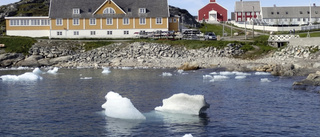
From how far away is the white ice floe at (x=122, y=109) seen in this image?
23594mm

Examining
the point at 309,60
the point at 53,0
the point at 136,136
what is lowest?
the point at 136,136

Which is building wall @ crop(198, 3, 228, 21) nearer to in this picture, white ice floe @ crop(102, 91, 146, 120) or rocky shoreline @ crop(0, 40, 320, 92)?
rocky shoreline @ crop(0, 40, 320, 92)

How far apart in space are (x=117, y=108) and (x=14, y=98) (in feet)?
37.2

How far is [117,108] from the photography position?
24.1 meters

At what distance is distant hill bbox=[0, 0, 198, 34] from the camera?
105 metres

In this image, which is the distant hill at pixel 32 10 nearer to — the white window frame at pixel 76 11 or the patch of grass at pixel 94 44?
the white window frame at pixel 76 11

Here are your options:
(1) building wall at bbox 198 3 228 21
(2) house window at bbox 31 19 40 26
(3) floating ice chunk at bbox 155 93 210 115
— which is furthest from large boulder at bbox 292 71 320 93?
(1) building wall at bbox 198 3 228 21

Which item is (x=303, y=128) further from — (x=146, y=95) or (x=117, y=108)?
(x=146, y=95)

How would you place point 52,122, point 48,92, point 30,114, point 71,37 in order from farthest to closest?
point 71,37 < point 48,92 < point 30,114 < point 52,122

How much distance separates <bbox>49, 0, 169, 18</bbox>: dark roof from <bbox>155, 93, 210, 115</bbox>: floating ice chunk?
5559 centimetres

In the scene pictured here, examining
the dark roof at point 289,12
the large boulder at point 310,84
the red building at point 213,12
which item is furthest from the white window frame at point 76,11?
the dark roof at point 289,12

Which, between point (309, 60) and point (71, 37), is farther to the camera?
point (71, 37)

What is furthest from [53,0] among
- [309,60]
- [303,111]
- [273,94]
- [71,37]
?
[303,111]

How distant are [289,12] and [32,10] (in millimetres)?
68528
